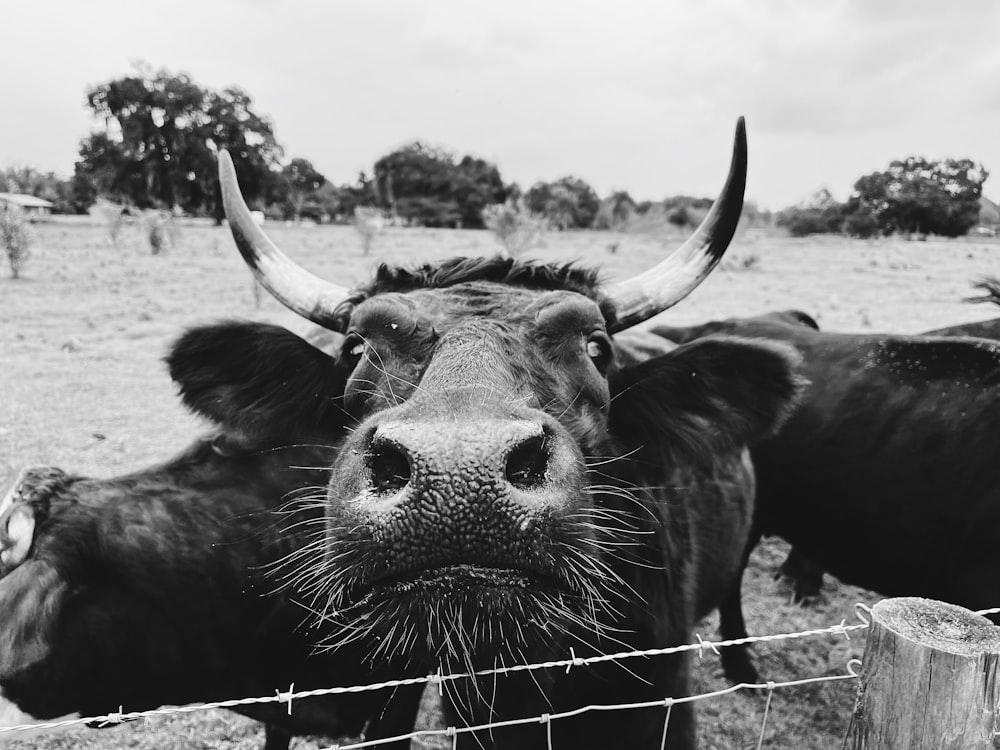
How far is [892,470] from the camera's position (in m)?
3.79

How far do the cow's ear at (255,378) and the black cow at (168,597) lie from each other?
32 centimetres

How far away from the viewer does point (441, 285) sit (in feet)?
8.82

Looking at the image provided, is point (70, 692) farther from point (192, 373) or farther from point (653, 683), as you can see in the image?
point (653, 683)

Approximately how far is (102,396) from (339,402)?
25.5ft

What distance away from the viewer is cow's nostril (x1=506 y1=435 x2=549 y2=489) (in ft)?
5.35

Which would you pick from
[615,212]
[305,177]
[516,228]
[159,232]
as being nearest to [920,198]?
[615,212]

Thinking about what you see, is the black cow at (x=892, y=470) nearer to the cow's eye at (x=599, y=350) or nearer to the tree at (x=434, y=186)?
the cow's eye at (x=599, y=350)

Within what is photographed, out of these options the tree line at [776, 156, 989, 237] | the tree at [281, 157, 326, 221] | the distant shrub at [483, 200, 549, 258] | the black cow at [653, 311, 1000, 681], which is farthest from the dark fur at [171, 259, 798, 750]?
the tree at [281, 157, 326, 221]

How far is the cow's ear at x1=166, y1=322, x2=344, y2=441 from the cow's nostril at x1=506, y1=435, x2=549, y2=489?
3.67 ft

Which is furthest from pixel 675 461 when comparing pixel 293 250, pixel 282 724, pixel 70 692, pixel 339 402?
pixel 293 250

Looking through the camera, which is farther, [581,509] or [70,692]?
[70,692]

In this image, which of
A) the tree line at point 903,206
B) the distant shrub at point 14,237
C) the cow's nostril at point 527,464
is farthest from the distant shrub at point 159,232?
the tree line at point 903,206

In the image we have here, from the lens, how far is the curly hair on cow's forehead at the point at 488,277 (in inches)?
107

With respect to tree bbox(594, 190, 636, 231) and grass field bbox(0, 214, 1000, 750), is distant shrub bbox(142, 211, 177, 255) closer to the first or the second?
grass field bbox(0, 214, 1000, 750)
